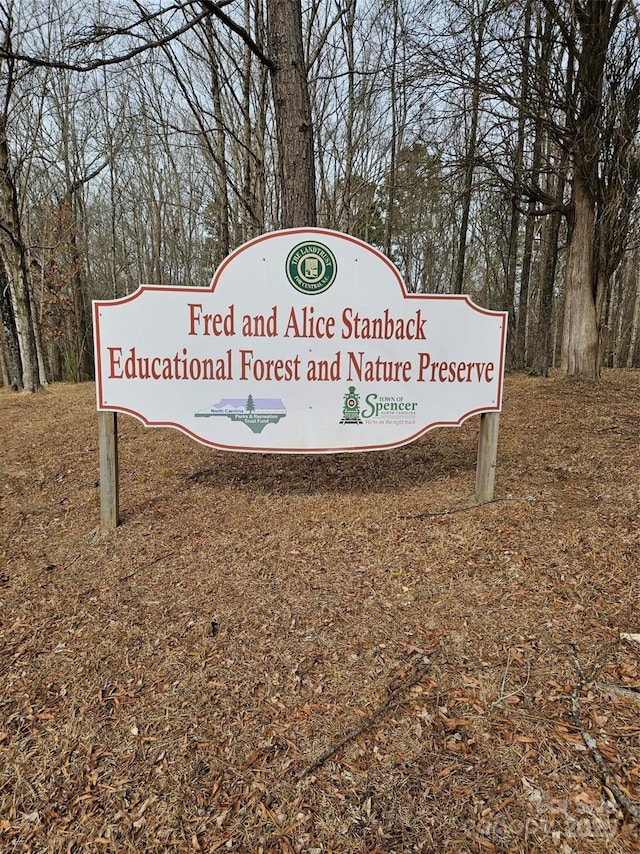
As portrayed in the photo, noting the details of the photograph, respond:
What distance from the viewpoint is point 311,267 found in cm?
353

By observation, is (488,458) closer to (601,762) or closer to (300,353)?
(300,353)

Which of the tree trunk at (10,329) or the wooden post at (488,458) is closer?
the wooden post at (488,458)

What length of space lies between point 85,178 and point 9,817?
72.4ft

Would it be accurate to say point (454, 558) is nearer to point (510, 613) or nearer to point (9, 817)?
point (510, 613)

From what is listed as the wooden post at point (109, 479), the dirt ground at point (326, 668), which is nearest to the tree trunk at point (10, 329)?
the dirt ground at point (326, 668)

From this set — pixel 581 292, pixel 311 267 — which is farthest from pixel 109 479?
pixel 581 292

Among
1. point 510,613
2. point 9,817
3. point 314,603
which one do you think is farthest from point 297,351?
point 9,817

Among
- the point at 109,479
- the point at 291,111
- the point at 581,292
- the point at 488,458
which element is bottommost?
the point at 109,479

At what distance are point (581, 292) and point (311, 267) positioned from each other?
6.17m

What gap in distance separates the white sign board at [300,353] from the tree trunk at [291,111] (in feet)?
4.05

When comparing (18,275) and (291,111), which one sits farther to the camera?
(18,275)

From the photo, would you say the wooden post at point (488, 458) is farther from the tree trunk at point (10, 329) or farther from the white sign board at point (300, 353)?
the tree trunk at point (10, 329)

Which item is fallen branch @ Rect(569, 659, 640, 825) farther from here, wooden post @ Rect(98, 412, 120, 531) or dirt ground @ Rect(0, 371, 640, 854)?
wooden post @ Rect(98, 412, 120, 531)

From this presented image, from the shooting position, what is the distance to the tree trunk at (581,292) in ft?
24.9
